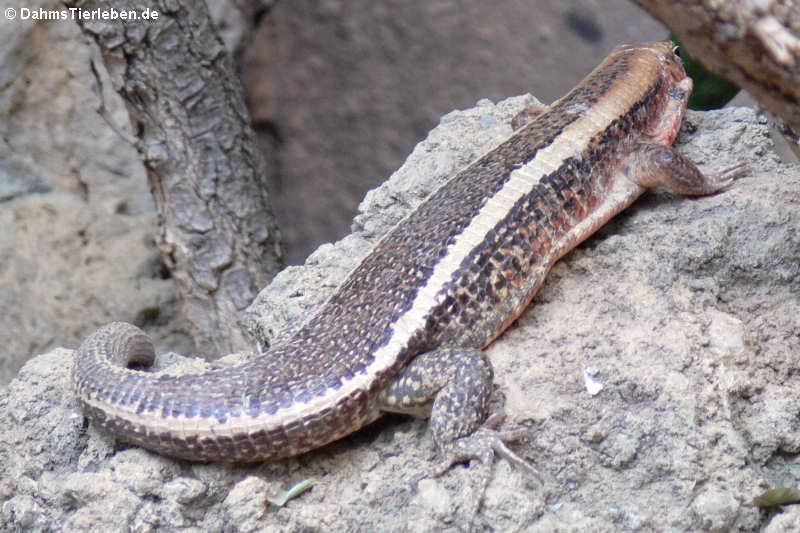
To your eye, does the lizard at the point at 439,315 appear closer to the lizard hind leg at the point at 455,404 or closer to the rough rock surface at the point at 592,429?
the lizard hind leg at the point at 455,404

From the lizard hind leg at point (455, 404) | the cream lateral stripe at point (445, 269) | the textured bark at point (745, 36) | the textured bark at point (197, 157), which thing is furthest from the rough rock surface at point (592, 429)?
the textured bark at point (197, 157)

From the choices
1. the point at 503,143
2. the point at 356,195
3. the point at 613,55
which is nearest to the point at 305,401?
the point at 503,143

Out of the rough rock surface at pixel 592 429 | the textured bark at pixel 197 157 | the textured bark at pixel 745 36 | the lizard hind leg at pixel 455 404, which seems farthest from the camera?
the textured bark at pixel 197 157

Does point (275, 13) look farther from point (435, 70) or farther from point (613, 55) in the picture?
point (613, 55)

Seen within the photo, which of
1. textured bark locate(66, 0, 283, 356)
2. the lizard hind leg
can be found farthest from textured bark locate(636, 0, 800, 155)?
textured bark locate(66, 0, 283, 356)

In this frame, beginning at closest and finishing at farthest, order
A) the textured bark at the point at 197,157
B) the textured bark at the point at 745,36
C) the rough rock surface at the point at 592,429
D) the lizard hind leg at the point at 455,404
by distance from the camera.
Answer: the textured bark at the point at 745,36 < the rough rock surface at the point at 592,429 < the lizard hind leg at the point at 455,404 < the textured bark at the point at 197,157

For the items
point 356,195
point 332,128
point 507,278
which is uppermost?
point 507,278
